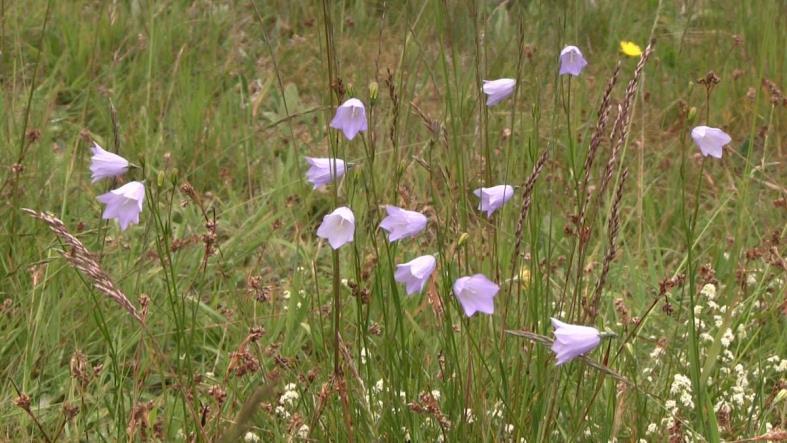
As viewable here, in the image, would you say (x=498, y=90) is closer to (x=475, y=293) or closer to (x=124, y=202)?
(x=475, y=293)

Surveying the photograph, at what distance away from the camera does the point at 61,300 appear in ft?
8.33

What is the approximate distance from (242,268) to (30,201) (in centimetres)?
60

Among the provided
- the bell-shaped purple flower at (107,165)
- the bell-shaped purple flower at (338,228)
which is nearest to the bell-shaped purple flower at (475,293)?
the bell-shaped purple flower at (338,228)

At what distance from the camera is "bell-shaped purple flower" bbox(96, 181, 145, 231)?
1.68 m

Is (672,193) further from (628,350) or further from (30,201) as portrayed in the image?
(30,201)

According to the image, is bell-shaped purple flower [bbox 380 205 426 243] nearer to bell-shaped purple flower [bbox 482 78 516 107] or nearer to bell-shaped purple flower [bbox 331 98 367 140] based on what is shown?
bell-shaped purple flower [bbox 331 98 367 140]

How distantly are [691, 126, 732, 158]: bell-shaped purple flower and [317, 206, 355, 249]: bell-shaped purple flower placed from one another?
1.94 ft

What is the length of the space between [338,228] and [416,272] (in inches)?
5.4

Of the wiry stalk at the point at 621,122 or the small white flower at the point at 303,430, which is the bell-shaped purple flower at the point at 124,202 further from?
the wiry stalk at the point at 621,122

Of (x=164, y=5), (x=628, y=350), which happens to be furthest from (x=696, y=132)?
(x=164, y=5)

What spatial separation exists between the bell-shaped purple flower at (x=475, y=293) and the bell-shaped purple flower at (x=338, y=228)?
0.59 feet

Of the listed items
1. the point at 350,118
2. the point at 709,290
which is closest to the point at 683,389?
the point at 709,290

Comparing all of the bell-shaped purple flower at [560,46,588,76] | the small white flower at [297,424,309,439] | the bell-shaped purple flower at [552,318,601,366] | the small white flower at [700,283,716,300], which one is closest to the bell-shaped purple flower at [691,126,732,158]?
the bell-shaped purple flower at [560,46,588,76]

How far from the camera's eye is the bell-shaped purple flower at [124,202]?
168 centimetres
